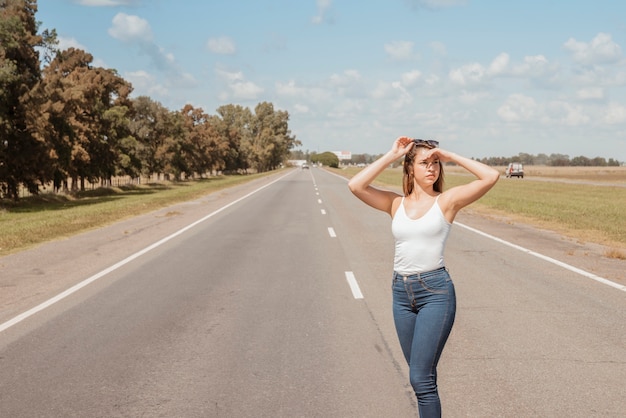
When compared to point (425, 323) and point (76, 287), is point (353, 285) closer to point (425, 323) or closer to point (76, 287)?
point (76, 287)

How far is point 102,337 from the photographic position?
6.52 meters

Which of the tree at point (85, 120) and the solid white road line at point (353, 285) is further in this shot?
the tree at point (85, 120)

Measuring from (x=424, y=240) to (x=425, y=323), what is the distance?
48 centimetres

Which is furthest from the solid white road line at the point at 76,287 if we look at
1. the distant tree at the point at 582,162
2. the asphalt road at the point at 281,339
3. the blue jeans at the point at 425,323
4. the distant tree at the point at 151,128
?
the distant tree at the point at 582,162

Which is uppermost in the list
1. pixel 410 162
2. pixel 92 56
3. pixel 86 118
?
pixel 92 56

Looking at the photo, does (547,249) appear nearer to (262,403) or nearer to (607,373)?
(607,373)

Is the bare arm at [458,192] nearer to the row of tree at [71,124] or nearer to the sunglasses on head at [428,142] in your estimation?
the sunglasses on head at [428,142]

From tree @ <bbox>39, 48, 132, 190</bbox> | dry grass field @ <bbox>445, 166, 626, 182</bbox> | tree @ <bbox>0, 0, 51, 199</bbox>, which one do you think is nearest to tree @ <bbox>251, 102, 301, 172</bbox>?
dry grass field @ <bbox>445, 166, 626, 182</bbox>

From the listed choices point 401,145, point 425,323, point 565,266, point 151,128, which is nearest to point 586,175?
point 151,128

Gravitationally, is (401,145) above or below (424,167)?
above

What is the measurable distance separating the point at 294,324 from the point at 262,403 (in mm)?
2462

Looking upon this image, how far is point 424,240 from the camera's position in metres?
3.57

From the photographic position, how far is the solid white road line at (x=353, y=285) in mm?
8742

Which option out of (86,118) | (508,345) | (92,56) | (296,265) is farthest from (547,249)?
(92,56)
